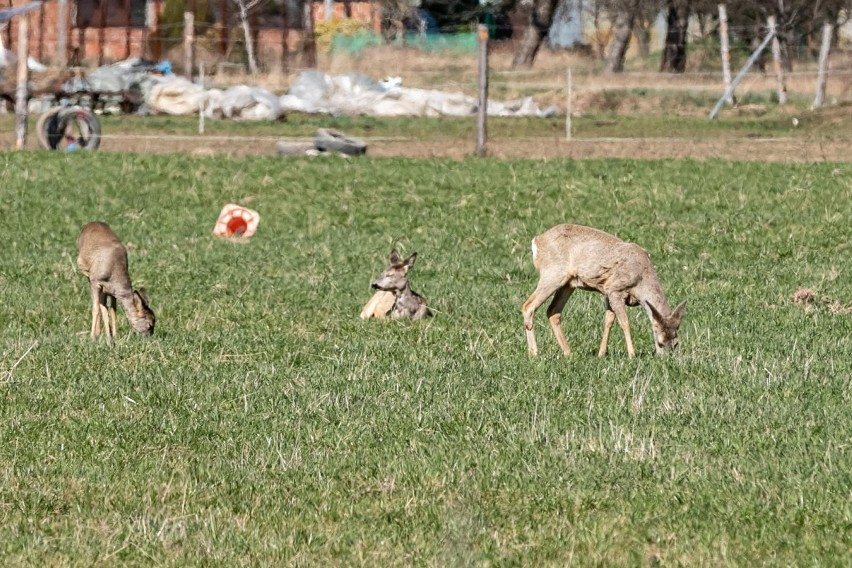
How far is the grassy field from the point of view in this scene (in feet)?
19.9

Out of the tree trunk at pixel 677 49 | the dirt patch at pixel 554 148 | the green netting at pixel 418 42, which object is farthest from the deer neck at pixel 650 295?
the green netting at pixel 418 42

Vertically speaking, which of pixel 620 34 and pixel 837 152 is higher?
pixel 620 34

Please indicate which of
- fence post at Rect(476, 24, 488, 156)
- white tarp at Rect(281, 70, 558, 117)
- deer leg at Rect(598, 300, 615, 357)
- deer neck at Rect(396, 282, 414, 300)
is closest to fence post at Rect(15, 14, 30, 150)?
fence post at Rect(476, 24, 488, 156)

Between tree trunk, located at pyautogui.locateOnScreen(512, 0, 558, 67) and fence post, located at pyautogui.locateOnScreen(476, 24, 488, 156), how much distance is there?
26.7 m

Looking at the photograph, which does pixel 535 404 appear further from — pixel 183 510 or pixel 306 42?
pixel 306 42

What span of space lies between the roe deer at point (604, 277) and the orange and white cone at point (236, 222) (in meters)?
7.45

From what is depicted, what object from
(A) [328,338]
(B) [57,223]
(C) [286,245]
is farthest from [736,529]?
(B) [57,223]

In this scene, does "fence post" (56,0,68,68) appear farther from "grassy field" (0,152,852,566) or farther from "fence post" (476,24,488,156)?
"grassy field" (0,152,852,566)

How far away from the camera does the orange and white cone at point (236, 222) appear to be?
17.4 metres

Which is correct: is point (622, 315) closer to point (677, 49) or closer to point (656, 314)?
point (656, 314)

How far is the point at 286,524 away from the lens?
620 cm

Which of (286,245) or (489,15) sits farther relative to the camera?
(489,15)

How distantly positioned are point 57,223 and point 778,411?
445 inches

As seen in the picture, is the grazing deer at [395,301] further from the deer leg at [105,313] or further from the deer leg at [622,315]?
the deer leg at [622,315]
